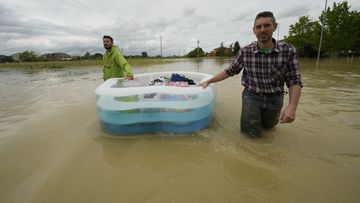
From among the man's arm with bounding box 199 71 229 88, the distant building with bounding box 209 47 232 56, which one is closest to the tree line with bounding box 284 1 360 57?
the man's arm with bounding box 199 71 229 88

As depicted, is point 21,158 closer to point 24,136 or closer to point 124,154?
point 24,136

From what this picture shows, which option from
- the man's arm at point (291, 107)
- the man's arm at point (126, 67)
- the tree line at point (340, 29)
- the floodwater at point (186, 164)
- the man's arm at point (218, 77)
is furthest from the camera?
the tree line at point (340, 29)

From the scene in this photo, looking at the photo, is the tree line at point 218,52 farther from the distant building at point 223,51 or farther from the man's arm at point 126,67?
the man's arm at point 126,67

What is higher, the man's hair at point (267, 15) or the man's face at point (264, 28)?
the man's hair at point (267, 15)

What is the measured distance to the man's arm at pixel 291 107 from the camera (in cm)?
234

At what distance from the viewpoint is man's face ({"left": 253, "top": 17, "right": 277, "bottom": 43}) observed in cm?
245

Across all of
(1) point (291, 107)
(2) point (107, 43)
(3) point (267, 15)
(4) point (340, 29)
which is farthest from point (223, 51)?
(1) point (291, 107)

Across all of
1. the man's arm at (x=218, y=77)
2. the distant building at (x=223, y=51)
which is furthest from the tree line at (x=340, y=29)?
the distant building at (x=223, y=51)

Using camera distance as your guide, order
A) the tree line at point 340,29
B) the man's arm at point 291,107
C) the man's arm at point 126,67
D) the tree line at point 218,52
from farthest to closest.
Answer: the tree line at point 218,52 → the tree line at point 340,29 → the man's arm at point 126,67 → the man's arm at point 291,107

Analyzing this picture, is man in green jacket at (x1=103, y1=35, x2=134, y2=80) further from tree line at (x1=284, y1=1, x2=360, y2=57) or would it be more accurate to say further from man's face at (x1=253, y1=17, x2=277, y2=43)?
tree line at (x1=284, y1=1, x2=360, y2=57)

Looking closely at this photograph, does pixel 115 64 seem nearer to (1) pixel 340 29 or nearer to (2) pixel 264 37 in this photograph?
(2) pixel 264 37

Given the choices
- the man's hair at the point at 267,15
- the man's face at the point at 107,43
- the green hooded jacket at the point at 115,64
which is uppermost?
the man's hair at the point at 267,15

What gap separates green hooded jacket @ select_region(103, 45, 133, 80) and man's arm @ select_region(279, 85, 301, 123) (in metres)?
2.76

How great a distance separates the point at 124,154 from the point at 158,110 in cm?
76
